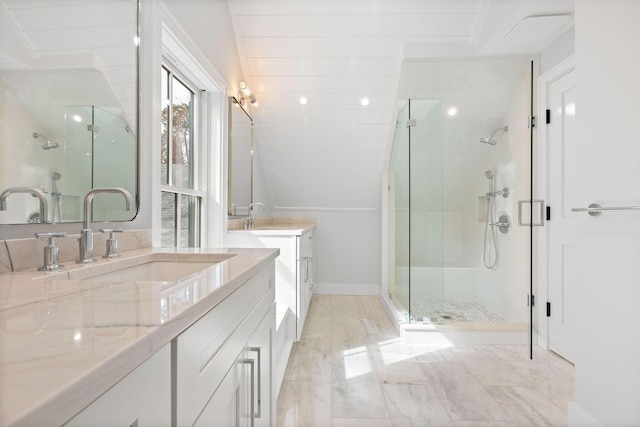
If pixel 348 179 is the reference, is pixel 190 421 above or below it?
below

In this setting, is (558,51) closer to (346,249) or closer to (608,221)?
(608,221)

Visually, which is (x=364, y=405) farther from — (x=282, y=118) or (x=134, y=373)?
(x=282, y=118)

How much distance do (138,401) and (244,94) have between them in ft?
8.80

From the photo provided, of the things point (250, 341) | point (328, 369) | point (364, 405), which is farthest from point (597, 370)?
point (250, 341)

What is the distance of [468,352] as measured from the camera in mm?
2371

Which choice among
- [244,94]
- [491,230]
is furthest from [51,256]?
[491,230]

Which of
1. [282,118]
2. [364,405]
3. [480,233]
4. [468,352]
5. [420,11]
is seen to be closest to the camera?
[364,405]

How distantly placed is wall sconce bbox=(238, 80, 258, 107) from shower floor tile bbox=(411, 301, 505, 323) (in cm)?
218

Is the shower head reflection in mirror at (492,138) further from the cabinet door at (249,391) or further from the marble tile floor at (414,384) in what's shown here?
the cabinet door at (249,391)

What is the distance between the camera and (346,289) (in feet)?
13.5

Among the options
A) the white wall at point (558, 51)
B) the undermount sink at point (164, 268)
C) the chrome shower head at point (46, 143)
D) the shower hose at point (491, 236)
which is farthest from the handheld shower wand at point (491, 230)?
the chrome shower head at point (46, 143)

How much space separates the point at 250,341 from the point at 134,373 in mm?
594

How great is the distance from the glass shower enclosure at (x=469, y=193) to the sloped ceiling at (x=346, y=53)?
Result: 0.22 metres

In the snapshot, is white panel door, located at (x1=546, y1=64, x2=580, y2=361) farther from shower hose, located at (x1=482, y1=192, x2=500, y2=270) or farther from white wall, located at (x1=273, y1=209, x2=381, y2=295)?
white wall, located at (x1=273, y1=209, x2=381, y2=295)
